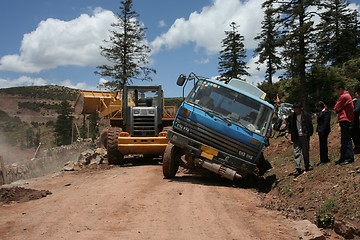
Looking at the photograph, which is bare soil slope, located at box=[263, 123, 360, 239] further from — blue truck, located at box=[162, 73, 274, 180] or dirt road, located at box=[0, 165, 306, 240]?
blue truck, located at box=[162, 73, 274, 180]

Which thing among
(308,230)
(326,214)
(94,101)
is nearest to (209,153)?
(326,214)

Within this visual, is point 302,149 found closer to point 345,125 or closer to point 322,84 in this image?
point 345,125

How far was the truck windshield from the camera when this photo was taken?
10695 millimetres

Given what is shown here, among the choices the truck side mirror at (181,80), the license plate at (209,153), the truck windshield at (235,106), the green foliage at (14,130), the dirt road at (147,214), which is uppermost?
the truck side mirror at (181,80)

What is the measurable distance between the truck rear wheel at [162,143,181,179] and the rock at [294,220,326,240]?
481 cm

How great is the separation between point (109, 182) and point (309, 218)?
19.1ft

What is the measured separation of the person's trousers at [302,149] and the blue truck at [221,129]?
2.89 ft

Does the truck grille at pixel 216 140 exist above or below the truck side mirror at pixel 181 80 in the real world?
below

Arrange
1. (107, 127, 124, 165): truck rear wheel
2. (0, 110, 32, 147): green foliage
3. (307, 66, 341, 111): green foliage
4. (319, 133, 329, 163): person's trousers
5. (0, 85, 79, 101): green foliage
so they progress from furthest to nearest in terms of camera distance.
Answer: (0, 85, 79, 101): green foliage, (0, 110, 32, 147): green foliage, (307, 66, 341, 111): green foliage, (107, 127, 124, 165): truck rear wheel, (319, 133, 329, 163): person's trousers

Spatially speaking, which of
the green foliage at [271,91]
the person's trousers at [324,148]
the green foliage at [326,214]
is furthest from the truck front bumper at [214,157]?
the green foliage at [271,91]

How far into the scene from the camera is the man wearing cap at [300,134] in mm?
10016

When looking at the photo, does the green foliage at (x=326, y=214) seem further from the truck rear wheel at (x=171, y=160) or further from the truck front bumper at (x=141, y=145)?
the truck front bumper at (x=141, y=145)

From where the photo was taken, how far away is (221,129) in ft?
34.2


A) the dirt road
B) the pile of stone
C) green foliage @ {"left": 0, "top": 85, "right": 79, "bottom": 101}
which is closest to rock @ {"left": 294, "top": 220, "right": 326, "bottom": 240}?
the dirt road
